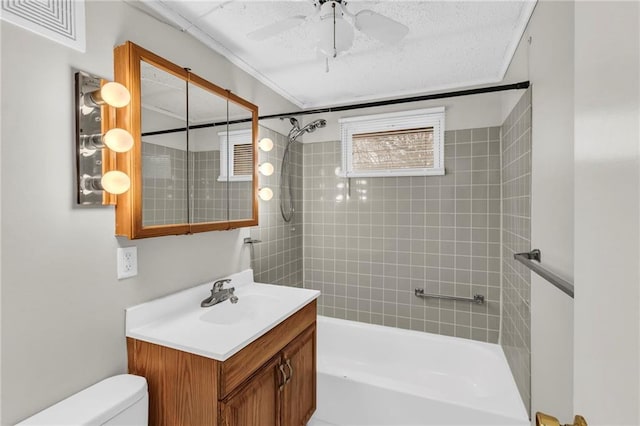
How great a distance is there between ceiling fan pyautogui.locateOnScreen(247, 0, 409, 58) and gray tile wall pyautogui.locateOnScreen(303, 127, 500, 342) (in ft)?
4.93

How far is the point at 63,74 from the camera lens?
3.60ft

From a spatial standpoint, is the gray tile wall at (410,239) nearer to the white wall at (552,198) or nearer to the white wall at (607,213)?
the white wall at (552,198)

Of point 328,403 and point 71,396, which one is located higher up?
point 71,396

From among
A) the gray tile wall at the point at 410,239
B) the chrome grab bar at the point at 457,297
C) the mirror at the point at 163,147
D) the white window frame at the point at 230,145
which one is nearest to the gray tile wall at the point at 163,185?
the mirror at the point at 163,147

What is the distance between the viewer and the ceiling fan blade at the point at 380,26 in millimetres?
1193

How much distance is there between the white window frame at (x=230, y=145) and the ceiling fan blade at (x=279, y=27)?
2.12ft

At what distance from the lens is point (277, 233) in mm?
2557

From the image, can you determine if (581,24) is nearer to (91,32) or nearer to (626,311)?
(626,311)

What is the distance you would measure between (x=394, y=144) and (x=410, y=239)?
0.87 meters

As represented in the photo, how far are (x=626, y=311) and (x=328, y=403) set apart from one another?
6.62 ft

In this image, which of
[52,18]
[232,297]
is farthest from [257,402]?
[52,18]

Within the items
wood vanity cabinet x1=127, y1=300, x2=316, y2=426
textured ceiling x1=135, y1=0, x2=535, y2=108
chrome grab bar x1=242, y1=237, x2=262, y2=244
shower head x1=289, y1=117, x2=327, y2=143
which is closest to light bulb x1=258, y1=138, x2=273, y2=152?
shower head x1=289, y1=117, x2=327, y2=143

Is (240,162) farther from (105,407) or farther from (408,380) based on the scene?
(408,380)

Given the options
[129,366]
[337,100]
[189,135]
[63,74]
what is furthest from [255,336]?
[337,100]
